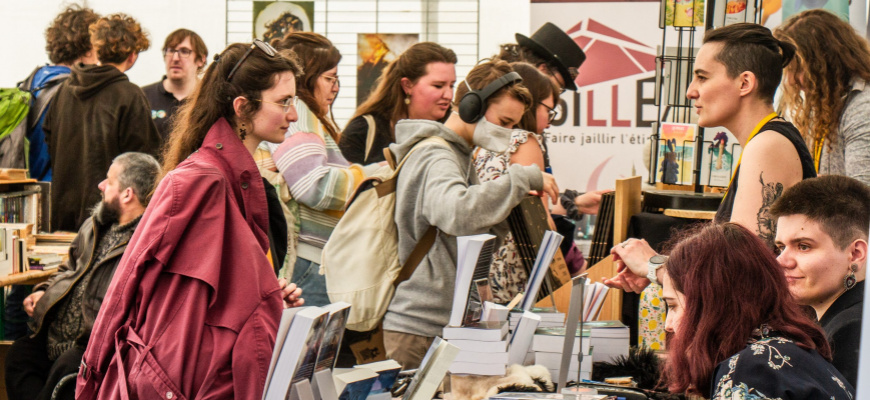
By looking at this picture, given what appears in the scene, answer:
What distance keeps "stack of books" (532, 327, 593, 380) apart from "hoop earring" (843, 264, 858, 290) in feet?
1.96

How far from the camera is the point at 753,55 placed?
237 centimetres

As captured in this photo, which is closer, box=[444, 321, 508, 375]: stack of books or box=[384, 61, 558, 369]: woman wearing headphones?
box=[444, 321, 508, 375]: stack of books

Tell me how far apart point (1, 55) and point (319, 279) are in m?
4.43

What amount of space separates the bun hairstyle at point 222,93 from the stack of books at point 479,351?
806 mm

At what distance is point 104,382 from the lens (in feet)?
6.53

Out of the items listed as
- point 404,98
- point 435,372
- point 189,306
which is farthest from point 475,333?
point 404,98

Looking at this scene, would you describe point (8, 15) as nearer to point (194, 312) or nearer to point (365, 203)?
point (365, 203)

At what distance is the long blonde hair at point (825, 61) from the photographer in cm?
295

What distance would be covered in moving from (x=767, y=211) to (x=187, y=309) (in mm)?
1364

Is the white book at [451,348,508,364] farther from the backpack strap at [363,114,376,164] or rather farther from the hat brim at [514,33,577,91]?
the hat brim at [514,33,577,91]

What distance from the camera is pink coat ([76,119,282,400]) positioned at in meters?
1.93

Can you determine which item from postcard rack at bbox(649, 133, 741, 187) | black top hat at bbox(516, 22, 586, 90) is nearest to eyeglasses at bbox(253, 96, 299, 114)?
postcard rack at bbox(649, 133, 741, 187)

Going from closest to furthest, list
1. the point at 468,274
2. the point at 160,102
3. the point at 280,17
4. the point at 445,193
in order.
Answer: the point at 468,274, the point at 445,193, the point at 160,102, the point at 280,17

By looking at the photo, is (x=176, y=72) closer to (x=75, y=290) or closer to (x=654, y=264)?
(x=75, y=290)
